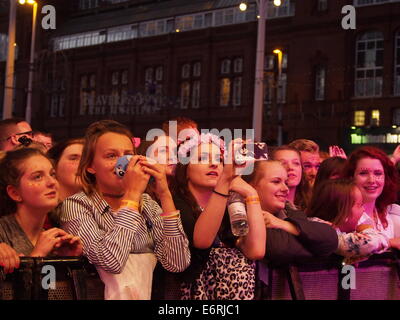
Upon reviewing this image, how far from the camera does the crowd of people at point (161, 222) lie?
12.8 ft

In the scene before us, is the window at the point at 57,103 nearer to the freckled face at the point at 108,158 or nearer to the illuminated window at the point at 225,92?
the illuminated window at the point at 225,92

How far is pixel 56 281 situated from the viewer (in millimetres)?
3773

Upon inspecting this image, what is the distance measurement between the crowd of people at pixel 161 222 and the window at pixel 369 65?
30.8m

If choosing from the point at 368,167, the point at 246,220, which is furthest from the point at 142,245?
the point at 368,167

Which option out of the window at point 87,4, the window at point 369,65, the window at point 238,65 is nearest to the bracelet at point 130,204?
the window at point 369,65

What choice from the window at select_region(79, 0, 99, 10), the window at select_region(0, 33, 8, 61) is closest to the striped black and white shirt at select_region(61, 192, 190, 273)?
the window at select_region(0, 33, 8, 61)

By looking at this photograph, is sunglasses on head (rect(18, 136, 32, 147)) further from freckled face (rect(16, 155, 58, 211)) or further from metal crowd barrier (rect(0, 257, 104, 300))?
metal crowd barrier (rect(0, 257, 104, 300))

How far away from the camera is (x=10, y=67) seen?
77.5ft

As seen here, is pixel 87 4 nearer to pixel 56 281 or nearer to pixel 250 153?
pixel 250 153

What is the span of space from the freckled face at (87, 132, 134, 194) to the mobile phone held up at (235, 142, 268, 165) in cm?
60

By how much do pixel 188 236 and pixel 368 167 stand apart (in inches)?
75.0

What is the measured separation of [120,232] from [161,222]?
43 centimetres
